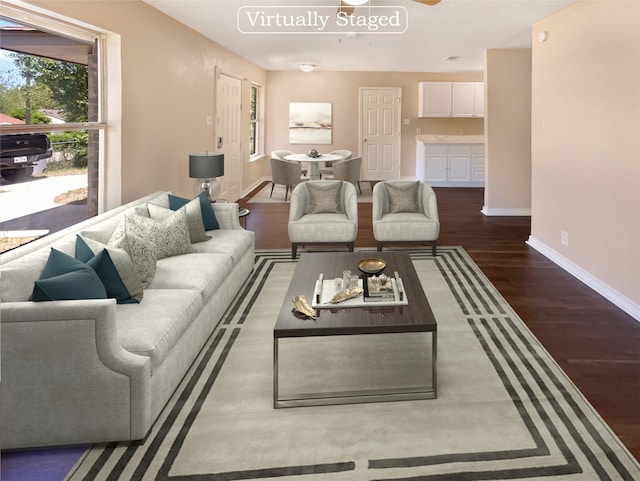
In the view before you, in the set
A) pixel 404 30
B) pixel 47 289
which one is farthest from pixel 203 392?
pixel 404 30

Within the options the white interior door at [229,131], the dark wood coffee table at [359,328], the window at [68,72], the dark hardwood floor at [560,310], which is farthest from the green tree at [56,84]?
the white interior door at [229,131]

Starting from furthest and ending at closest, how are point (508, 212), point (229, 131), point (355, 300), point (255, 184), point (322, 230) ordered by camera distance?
1. point (255, 184)
2. point (229, 131)
3. point (508, 212)
4. point (322, 230)
5. point (355, 300)

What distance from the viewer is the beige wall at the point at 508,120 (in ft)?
23.5

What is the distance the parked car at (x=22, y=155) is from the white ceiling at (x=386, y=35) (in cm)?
197

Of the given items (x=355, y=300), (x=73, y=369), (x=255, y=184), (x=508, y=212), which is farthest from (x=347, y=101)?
→ (x=73, y=369)

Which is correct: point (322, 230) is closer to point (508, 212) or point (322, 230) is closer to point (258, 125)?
point (508, 212)

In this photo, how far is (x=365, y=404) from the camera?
248 centimetres

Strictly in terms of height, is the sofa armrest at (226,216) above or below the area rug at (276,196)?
below

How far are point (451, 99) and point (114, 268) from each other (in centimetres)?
971

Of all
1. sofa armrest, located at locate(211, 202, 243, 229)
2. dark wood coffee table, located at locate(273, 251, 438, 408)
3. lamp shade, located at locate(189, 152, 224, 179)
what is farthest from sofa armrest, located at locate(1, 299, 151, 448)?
lamp shade, located at locate(189, 152, 224, 179)

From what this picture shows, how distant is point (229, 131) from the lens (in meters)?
7.89

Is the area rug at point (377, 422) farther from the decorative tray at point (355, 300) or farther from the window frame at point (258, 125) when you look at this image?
the window frame at point (258, 125)

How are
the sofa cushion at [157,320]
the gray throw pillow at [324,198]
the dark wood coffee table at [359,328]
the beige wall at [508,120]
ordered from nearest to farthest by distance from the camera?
the sofa cushion at [157,320], the dark wood coffee table at [359,328], the gray throw pillow at [324,198], the beige wall at [508,120]

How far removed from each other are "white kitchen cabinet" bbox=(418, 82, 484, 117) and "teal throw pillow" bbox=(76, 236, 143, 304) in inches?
366
